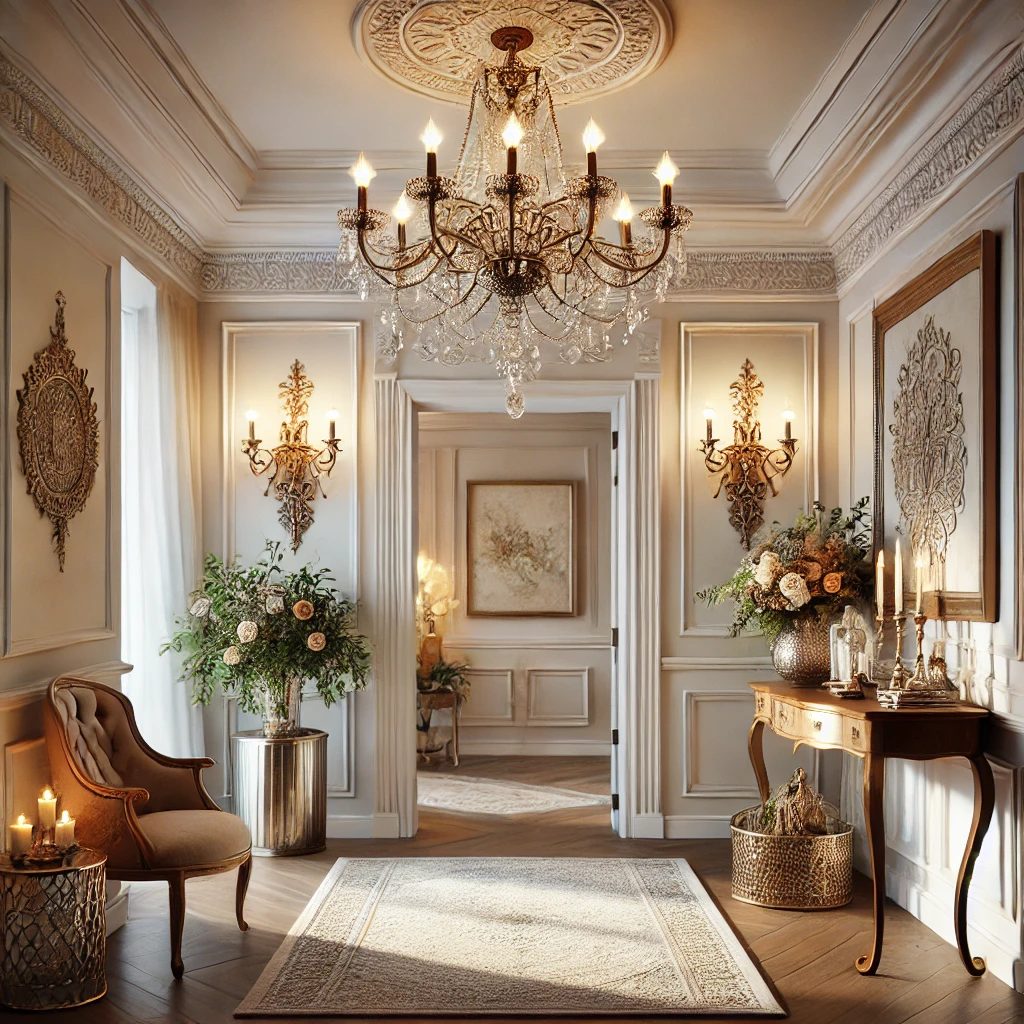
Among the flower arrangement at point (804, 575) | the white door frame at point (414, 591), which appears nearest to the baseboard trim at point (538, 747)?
the white door frame at point (414, 591)

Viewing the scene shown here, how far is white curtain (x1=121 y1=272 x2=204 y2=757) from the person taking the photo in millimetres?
5258

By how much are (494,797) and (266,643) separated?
2300 mm

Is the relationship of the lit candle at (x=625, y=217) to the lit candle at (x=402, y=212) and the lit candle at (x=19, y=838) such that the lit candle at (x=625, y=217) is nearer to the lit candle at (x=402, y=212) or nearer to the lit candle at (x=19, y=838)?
the lit candle at (x=402, y=212)

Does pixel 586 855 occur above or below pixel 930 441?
below

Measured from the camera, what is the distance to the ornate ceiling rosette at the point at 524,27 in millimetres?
3768

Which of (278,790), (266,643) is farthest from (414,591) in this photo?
(278,790)

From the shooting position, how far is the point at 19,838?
135 inches

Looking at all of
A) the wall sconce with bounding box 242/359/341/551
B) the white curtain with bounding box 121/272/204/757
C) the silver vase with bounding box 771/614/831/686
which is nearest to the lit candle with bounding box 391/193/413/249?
the white curtain with bounding box 121/272/204/757

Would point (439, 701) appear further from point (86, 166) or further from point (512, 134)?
point (512, 134)

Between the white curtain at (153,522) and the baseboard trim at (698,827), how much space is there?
8.39 feet

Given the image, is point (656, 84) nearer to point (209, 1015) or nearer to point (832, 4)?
point (832, 4)

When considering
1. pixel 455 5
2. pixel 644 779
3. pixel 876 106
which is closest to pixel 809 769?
pixel 644 779

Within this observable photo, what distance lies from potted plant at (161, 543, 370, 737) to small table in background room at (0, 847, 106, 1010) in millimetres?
1861

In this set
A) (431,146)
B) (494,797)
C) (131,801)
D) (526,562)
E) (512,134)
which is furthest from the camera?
(526,562)
